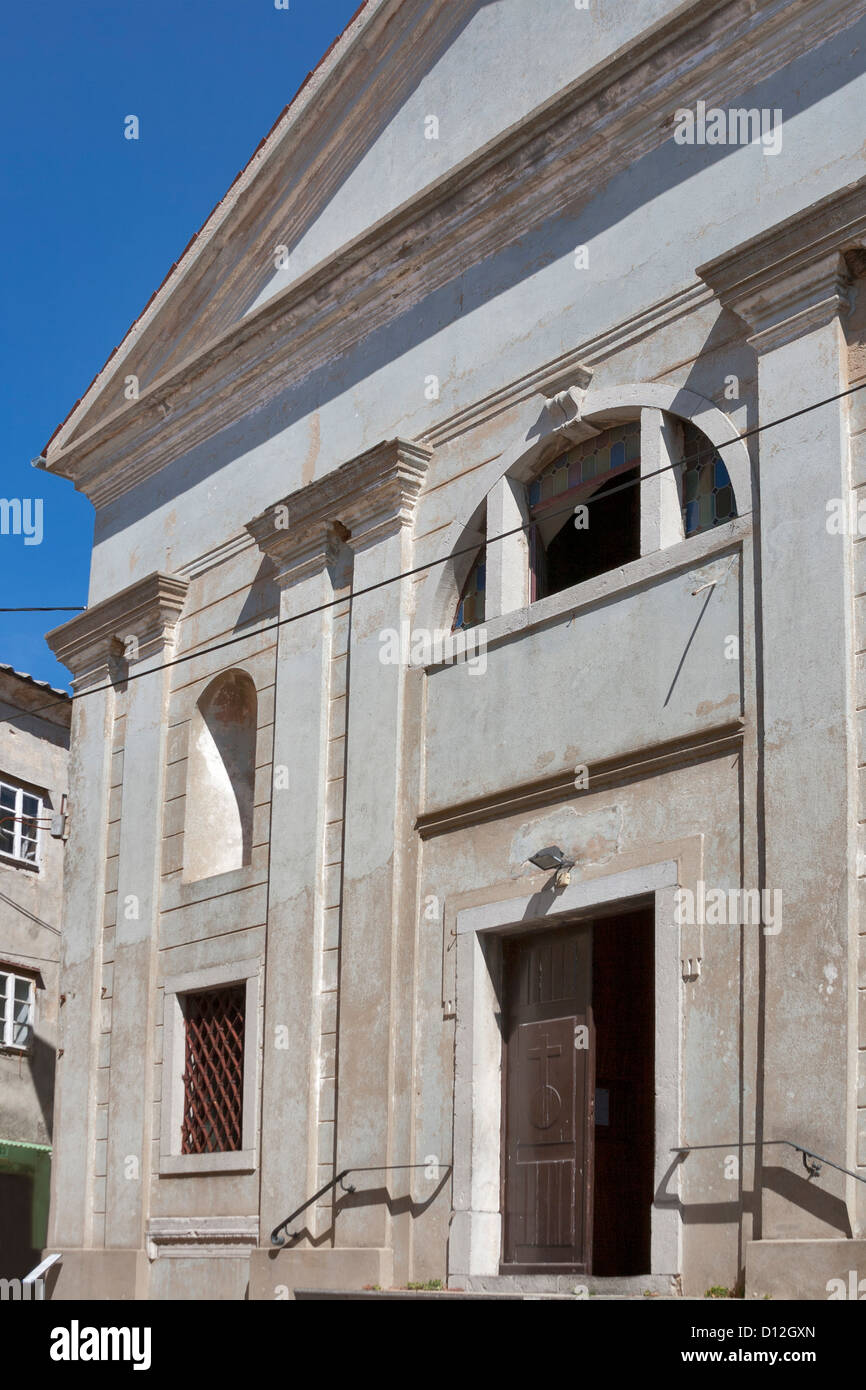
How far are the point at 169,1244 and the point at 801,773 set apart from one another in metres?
7.65

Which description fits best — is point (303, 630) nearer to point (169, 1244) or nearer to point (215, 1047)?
point (215, 1047)

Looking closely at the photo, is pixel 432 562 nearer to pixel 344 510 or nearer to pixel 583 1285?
pixel 344 510

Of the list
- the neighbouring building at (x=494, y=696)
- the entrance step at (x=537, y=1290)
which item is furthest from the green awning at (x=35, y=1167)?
the entrance step at (x=537, y=1290)

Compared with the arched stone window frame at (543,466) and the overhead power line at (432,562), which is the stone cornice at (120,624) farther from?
the arched stone window frame at (543,466)

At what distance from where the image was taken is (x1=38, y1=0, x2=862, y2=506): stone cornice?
43.6 ft

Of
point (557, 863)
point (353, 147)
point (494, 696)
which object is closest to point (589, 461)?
point (494, 696)

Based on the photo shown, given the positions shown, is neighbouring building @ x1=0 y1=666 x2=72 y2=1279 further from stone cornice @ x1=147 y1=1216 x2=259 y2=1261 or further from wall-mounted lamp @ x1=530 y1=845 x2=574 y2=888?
wall-mounted lamp @ x1=530 y1=845 x2=574 y2=888

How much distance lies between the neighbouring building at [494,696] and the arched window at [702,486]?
3 centimetres

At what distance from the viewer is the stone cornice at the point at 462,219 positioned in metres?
13.3

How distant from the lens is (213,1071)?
1630 cm

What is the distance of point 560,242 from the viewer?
14492 millimetres

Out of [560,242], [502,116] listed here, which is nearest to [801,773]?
[560,242]

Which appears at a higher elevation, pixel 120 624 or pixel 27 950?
pixel 120 624

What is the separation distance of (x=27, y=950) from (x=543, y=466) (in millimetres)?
13845
